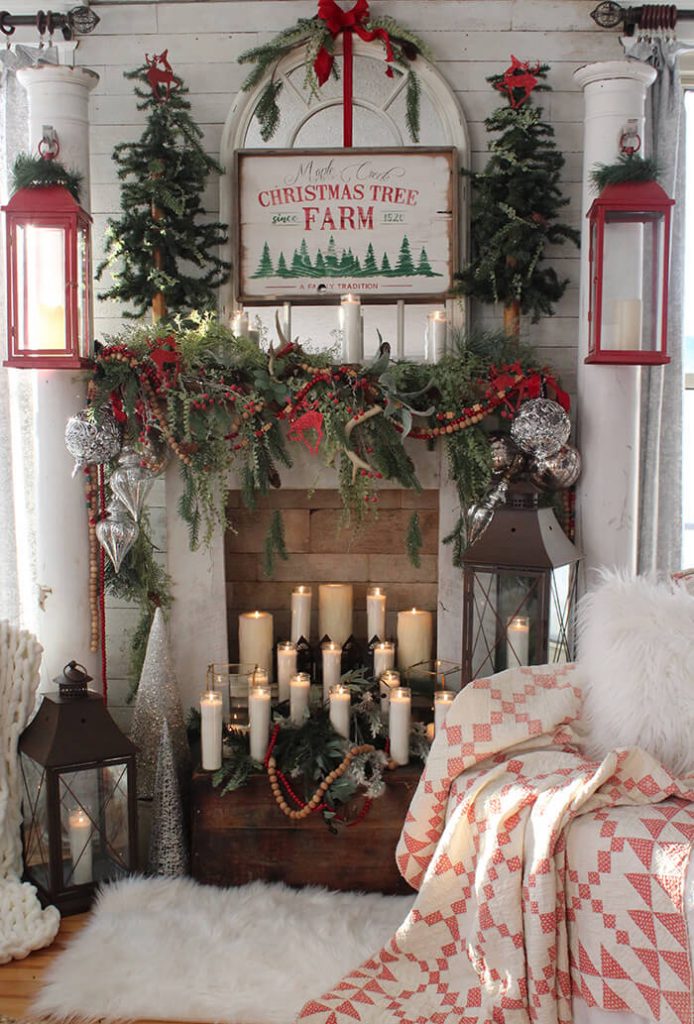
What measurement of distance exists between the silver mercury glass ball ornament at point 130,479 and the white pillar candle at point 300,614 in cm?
58

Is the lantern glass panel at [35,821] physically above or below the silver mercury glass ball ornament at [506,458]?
below

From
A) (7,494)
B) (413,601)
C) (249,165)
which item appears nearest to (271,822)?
(413,601)

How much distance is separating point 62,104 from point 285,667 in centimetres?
183

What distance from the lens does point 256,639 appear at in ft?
10.2

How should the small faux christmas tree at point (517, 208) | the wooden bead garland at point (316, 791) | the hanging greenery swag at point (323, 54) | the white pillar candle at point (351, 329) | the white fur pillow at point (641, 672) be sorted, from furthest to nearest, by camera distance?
the hanging greenery swag at point (323, 54)
the small faux christmas tree at point (517, 208)
the white pillar candle at point (351, 329)
the wooden bead garland at point (316, 791)
the white fur pillow at point (641, 672)

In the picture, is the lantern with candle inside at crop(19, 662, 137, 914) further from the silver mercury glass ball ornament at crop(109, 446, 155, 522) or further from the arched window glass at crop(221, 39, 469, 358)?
the arched window glass at crop(221, 39, 469, 358)

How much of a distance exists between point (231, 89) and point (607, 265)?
55.0 inches

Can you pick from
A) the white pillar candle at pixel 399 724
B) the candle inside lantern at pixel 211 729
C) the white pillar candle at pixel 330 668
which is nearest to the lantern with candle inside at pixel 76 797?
the candle inside lantern at pixel 211 729

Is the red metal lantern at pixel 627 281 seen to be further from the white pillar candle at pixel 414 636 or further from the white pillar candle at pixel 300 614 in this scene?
the white pillar candle at pixel 300 614

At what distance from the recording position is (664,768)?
6.50 feet

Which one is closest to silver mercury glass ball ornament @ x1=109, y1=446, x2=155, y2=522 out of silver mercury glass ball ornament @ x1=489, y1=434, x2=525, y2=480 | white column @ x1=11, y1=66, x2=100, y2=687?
white column @ x1=11, y1=66, x2=100, y2=687

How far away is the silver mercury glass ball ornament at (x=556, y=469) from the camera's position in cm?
292

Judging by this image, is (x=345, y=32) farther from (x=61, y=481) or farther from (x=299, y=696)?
(x=299, y=696)

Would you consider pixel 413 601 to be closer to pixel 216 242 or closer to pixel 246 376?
pixel 246 376
